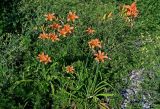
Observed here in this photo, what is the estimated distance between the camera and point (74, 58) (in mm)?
6965

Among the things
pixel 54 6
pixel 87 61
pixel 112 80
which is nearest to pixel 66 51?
pixel 87 61

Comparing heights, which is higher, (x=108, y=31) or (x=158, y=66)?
(x=108, y=31)

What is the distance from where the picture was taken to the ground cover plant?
20.6ft

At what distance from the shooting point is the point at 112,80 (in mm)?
7043

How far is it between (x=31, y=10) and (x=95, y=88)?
9.64ft

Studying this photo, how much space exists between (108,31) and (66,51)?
4.92ft

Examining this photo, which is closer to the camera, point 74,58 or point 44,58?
point 44,58

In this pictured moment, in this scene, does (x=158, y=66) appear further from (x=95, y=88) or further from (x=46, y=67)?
(x=46, y=67)

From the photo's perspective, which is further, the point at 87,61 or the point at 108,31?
the point at 108,31

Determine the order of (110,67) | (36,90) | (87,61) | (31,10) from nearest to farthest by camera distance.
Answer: (36,90) → (87,61) → (110,67) → (31,10)

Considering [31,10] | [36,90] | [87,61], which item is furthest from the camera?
[31,10]

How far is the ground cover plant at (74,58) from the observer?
629 centimetres

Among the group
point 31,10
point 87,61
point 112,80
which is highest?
point 31,10

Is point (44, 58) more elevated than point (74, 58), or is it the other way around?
point (44, 58)
